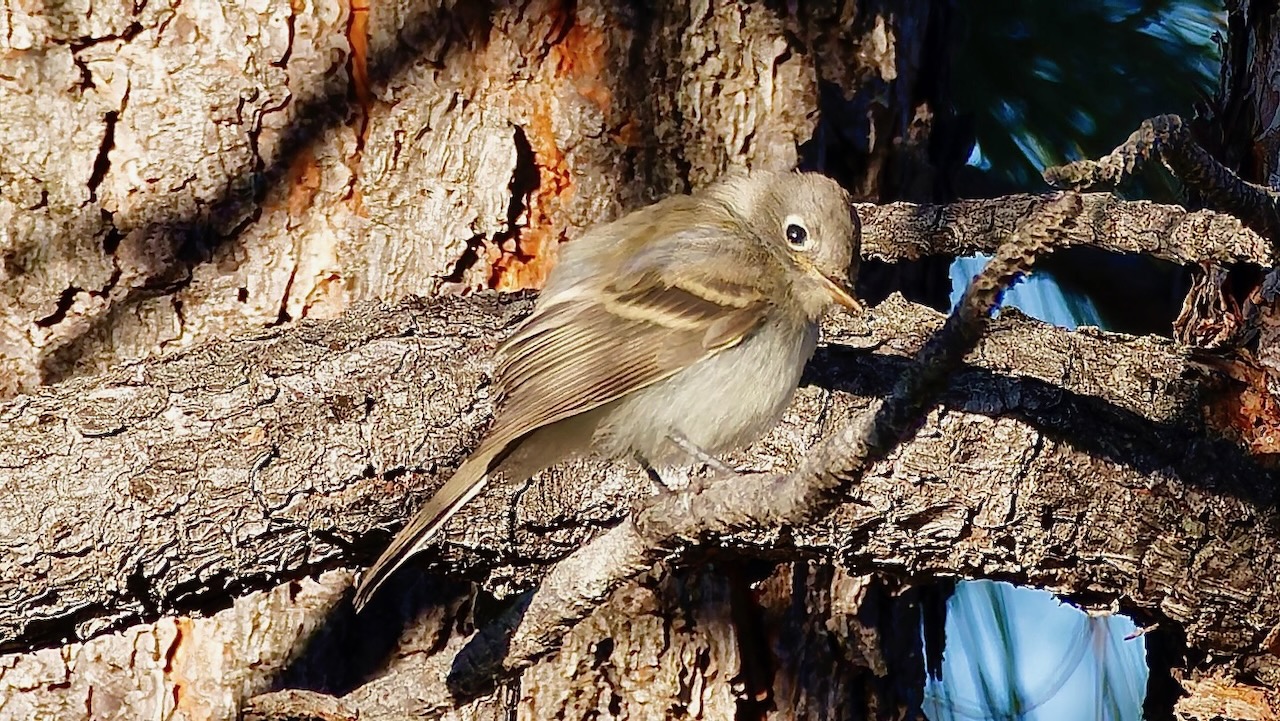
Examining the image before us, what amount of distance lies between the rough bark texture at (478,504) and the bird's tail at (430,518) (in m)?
0.10

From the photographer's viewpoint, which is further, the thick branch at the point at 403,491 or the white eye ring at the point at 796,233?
the white eye ring at the point at 796,233

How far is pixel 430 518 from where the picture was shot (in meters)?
2.70

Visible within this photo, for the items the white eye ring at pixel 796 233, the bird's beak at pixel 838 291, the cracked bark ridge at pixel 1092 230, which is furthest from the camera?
the white eye ring at pixel 796 233

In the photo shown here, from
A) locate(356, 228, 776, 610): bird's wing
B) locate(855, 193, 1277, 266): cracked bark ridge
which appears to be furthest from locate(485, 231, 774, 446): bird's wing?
locate(855, 193, 1277, 266): cracked bark ridge

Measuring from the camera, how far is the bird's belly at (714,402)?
10.1 ft

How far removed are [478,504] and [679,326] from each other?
65 cm

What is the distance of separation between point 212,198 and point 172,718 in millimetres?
1208

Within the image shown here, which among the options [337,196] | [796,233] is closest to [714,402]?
[796,233]

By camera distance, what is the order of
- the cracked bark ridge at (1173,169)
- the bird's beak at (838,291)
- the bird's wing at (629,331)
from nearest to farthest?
the cracked bark ridge at (1173,169) < the bird's wing at (629,331) < the bird's beak at (838,291)

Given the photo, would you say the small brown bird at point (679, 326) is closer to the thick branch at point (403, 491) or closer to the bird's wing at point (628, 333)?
the bird's wing at point (628, 333)

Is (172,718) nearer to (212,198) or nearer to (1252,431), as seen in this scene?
(212,198)

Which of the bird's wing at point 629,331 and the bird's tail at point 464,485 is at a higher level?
the bird's wing at point 629,331

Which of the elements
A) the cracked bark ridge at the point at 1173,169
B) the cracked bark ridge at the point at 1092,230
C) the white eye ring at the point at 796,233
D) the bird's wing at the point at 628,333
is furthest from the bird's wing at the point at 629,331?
the cracked bark ridge at the point at 1173,169

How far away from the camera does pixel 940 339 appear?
185 centimetres
